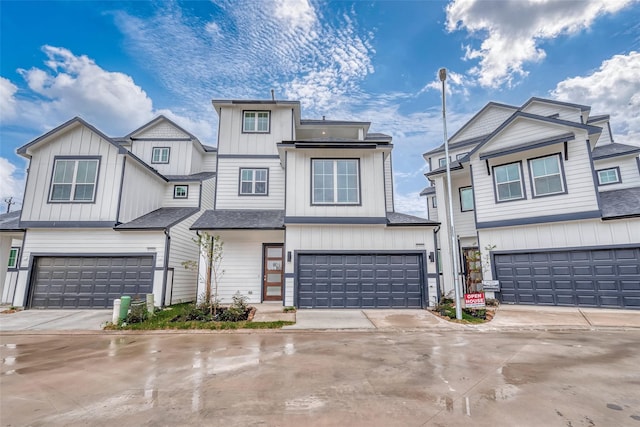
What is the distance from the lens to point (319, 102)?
21.7 meters

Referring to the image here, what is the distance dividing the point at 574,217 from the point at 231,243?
552 inches

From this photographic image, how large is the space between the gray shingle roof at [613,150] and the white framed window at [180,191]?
21.9 meters

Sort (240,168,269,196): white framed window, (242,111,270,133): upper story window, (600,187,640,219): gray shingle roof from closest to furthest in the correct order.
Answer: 1. (600,187,640,219): gray shingle roof
2. (240,168,269,196): white framed window
3. (242,111,270,133): upper story window

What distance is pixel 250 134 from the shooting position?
1546 cm

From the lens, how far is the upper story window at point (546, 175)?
11.4 m

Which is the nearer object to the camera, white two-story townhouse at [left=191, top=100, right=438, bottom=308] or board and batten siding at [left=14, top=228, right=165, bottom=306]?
white two-story townhouse at [left=191, top=100, right=438, bottom=308]

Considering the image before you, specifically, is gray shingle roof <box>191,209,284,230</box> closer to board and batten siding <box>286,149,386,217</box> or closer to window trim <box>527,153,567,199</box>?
board and batten siding <box>286,149,386,217</box>

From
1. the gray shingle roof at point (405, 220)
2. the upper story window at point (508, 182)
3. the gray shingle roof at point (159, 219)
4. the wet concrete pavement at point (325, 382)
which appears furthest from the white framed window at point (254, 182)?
the upper story window at point (508, 182)

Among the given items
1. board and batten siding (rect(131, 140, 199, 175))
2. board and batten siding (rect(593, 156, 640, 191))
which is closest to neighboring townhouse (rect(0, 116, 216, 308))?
board and batten siding (rect(131, 140, 199, 175))

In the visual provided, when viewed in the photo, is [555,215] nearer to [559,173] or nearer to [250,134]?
[559,173]

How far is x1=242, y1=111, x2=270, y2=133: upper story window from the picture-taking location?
15578 mm

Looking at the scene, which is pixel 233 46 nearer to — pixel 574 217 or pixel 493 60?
pixel 493 60

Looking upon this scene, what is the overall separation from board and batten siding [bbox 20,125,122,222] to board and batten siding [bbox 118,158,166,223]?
395 mm

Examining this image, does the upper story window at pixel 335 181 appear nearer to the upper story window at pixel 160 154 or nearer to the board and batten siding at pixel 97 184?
the board and batten siding at pixel 97 184
